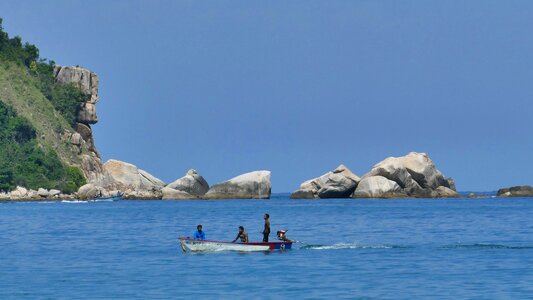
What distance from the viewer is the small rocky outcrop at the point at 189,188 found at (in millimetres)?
167375

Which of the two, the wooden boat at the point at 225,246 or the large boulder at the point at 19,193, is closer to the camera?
the wooden boat at the point at 225,246

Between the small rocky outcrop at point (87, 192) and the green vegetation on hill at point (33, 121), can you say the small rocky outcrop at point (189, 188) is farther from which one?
the green vegetation on hill at point (33, 121)

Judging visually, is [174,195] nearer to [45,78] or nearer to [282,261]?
[45,78]

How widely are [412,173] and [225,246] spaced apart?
3473 inches

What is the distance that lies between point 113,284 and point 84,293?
304cm

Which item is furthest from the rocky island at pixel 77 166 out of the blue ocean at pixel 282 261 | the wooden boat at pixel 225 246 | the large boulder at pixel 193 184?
the wooden boat at pixel 225 246

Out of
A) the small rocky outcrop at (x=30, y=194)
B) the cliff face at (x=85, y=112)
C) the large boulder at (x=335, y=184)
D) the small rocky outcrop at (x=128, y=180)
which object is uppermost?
the cliff face at (x=85, y=112)

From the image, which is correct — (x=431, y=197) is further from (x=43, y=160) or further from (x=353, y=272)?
(x=353, y=272)

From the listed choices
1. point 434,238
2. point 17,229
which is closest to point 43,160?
point 17,229

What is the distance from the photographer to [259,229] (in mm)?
85250

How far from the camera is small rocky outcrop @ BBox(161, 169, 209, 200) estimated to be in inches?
6590

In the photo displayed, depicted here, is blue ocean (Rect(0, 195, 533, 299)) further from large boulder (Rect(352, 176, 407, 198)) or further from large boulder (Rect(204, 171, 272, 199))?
large boulder (Rect(204, 171, 272, 199))

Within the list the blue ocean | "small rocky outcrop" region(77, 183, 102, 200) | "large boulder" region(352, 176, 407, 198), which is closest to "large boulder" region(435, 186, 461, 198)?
"large boulder" region(352, 176, 407, 198)

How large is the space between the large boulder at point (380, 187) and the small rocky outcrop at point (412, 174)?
13 cm
